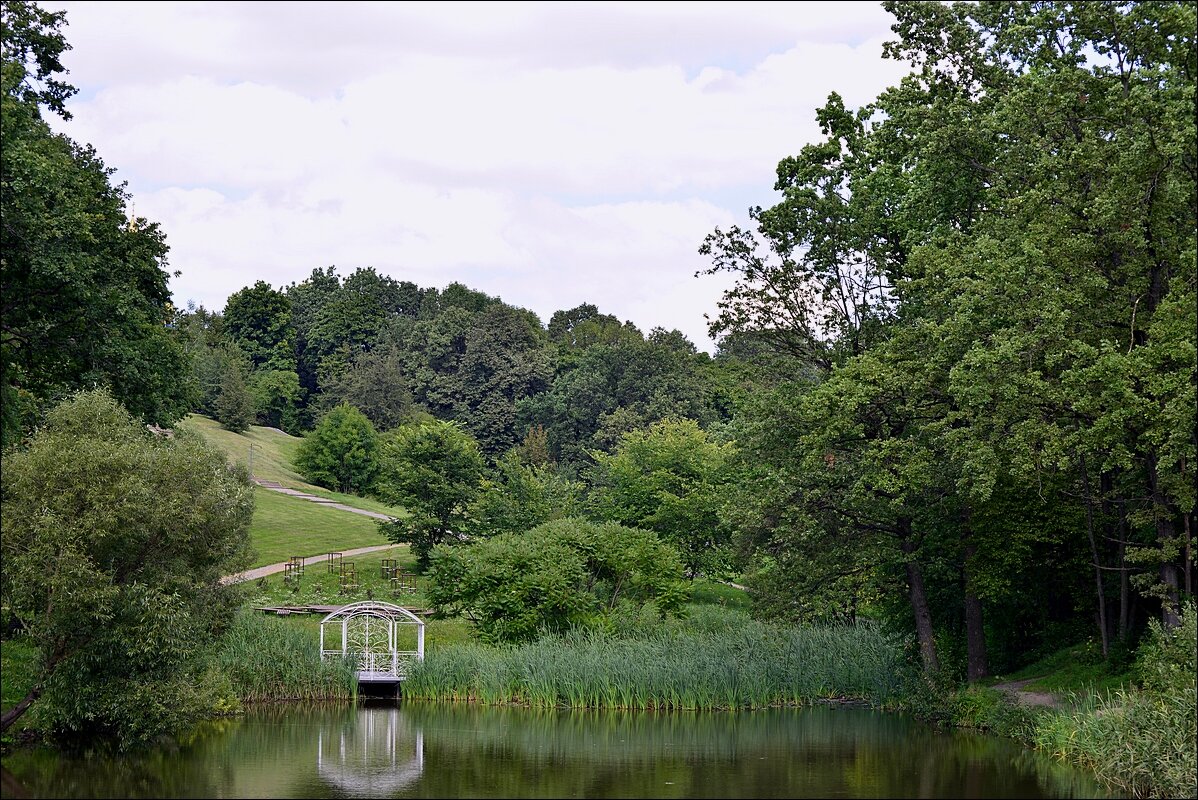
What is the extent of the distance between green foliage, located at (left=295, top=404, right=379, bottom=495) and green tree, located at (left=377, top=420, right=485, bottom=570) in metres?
24.7

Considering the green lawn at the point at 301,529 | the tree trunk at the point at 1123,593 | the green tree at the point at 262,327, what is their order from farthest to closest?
the green tree at the point at 262,327 < the green lawn at the point at 301,529 < the tree trunk at the point at 1123,593

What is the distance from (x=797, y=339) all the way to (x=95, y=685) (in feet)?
63.0

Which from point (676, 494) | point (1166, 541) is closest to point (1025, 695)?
point (1166, 541)

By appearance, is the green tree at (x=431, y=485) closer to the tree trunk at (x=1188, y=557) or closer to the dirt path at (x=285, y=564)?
the dirt path at (x=285, y=564)

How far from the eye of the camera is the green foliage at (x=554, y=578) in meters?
35.1

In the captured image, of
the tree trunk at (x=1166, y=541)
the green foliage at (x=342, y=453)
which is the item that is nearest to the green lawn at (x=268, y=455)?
the green foliage at (x=342, y=453)

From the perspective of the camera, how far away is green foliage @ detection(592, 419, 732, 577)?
50469 millimetres

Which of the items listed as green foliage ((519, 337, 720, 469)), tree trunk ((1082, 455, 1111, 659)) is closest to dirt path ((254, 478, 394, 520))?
green foliage ((519, 337, 720, 469))

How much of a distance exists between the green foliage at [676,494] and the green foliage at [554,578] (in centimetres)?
1169

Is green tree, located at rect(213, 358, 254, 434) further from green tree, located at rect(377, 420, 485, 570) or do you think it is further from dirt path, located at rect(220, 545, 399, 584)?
green tree, located at rect(377, 420, 485, 570)

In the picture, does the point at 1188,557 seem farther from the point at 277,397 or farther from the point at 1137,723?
the point at 277,397

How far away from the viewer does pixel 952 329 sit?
2512 cm

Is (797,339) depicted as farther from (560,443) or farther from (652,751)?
(560,443)

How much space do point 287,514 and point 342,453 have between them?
1443 cm
